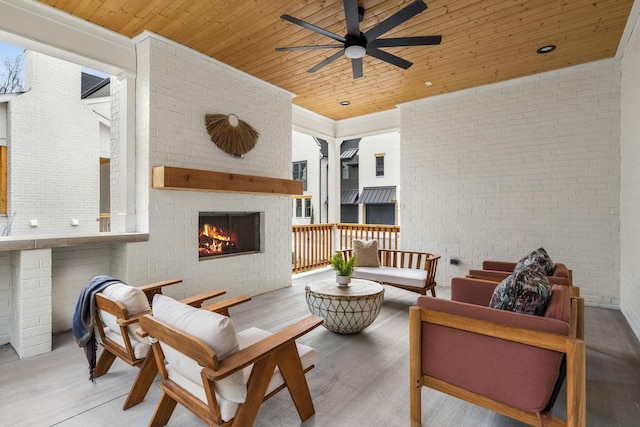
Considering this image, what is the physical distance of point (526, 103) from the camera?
4.77 m

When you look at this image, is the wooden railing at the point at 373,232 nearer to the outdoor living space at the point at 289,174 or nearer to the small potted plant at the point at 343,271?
the outdoor living space at the point at 289,174

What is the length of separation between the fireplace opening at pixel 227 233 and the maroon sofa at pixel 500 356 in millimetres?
3171

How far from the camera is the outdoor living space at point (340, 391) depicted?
6.54ft

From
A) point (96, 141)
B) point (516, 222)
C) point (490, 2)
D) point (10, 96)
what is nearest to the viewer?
point (490, 2)

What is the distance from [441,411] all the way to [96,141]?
7.86 m

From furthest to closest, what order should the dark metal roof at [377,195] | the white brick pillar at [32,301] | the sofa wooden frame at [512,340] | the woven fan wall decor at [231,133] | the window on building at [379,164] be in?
the window on building at [379,164], the dark metal roof at [377,195], the woven fan wall decor at [231,133], the white brick pillar at [32,301], the sofa wooden frame at [512,340]

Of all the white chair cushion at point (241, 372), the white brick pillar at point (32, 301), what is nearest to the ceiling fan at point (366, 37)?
the white chair cushion at point (241, 372)

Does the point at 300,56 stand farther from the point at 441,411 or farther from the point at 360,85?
the point at 441,411

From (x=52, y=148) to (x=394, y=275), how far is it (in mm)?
6882

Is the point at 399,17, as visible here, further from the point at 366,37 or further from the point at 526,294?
the point at 526,294

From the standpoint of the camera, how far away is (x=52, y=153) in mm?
6340

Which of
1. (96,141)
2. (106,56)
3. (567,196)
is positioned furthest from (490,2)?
(96,141)

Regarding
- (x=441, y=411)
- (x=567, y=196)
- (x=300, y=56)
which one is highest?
(x=300, y=56)

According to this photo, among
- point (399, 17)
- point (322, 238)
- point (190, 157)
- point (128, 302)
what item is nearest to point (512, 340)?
point (128, 302)
